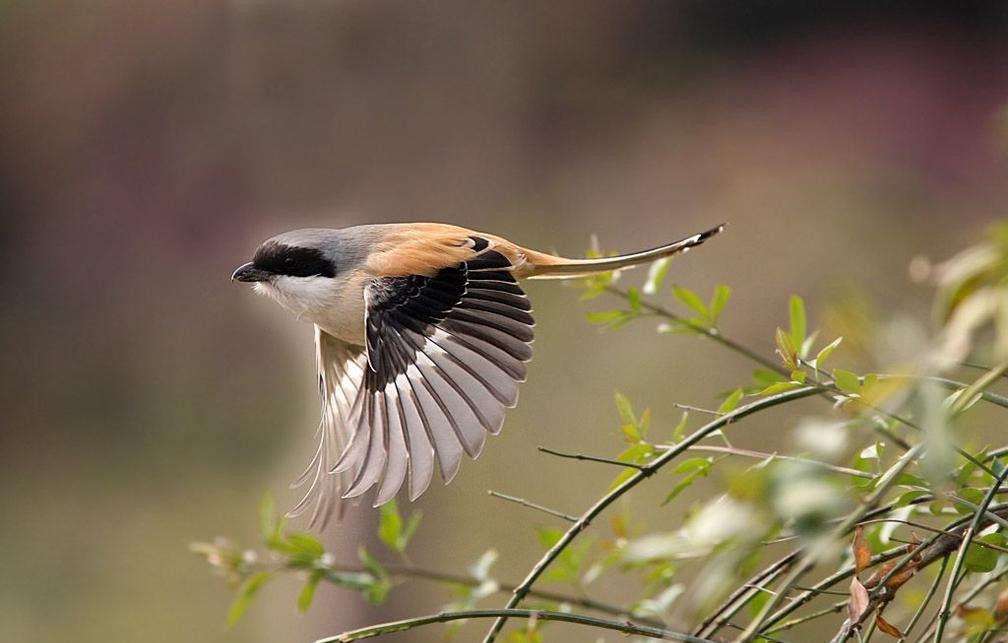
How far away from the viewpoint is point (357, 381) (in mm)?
1471

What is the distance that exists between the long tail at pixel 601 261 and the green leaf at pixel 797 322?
0.70ft

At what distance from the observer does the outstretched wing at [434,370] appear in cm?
107

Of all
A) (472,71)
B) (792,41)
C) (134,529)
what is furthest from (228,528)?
(792,41)

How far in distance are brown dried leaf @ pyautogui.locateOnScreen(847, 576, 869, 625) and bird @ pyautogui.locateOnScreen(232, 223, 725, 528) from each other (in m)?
0.38

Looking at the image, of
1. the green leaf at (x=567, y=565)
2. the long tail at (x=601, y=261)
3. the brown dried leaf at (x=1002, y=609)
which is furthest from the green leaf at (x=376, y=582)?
the brown dried leaf at (x=1002, y=609)

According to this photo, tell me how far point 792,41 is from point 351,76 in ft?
6.69

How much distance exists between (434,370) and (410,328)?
0.07 m

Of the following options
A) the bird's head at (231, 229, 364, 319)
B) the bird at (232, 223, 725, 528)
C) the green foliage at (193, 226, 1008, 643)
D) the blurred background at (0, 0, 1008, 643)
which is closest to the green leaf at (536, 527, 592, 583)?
the green foliage at (193, 226, 1008, 643)

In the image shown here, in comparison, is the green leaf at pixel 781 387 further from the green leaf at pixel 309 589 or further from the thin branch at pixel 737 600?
the green leaf at pixel 309 589

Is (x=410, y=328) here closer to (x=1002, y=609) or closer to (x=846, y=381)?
(x=846, y=381)

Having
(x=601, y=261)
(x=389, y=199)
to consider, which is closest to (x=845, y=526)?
(x=601, y=261)

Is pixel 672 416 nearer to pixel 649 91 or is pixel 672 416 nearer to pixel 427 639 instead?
pixel 427 639

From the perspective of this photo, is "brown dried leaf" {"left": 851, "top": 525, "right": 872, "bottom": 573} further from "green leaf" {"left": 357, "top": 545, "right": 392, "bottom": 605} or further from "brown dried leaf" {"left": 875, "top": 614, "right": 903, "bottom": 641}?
"green leaf" {"left": 357, "top": 545, "right": 392, "bottom": 605}

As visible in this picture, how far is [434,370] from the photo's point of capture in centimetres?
119
